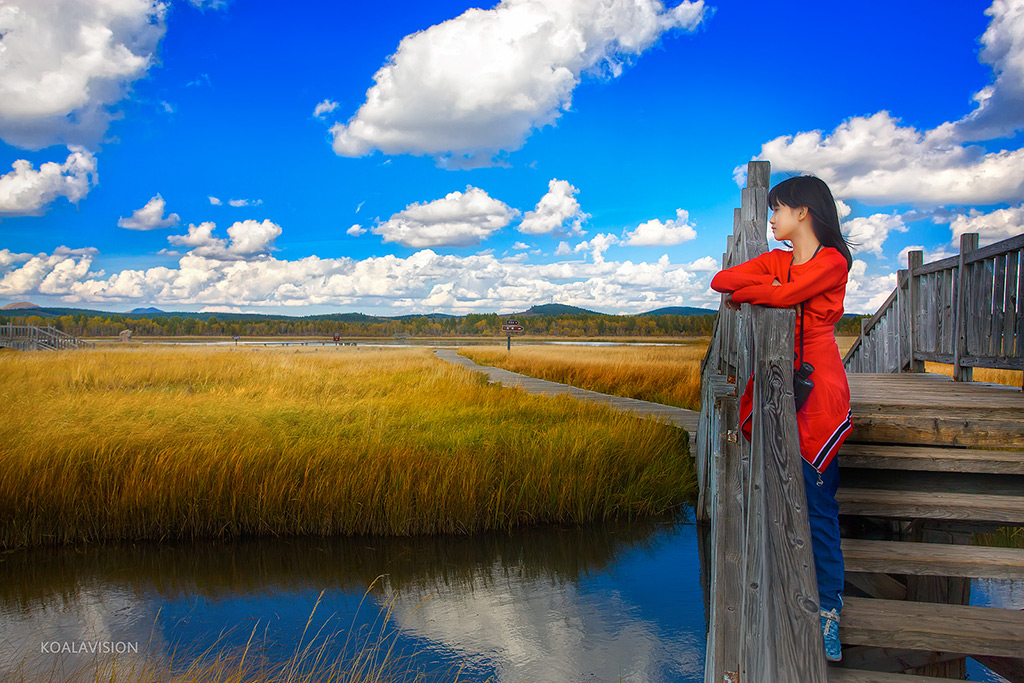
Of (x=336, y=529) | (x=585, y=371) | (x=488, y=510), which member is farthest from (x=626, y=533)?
(x=585, y=371)

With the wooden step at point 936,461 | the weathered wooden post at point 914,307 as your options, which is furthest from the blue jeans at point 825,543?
the weathered wooden post at point 914,307

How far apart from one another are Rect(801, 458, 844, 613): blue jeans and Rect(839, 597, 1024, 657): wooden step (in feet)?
0.62

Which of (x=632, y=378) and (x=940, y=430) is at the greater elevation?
(x=940, y=430)

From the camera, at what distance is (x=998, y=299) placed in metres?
5.46

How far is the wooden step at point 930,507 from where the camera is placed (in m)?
3.46

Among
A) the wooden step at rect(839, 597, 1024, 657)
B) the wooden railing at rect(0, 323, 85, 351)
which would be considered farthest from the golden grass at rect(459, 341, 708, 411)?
the wooden railing at rect(0, 323, 85, 351)

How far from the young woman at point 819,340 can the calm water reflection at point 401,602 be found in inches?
109

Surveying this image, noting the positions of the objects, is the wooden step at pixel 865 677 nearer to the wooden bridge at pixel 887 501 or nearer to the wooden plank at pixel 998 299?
the wooden bridge at pixel 887 501

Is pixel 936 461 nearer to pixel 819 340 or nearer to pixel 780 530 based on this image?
pixel 819 340

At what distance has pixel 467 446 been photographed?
8.30 m

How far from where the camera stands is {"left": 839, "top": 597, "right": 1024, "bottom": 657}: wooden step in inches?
107

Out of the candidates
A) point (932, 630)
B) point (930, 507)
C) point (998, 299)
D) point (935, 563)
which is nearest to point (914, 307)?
point (998, 299)

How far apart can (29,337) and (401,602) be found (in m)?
40.9

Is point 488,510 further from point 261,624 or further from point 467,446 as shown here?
point 261,624
